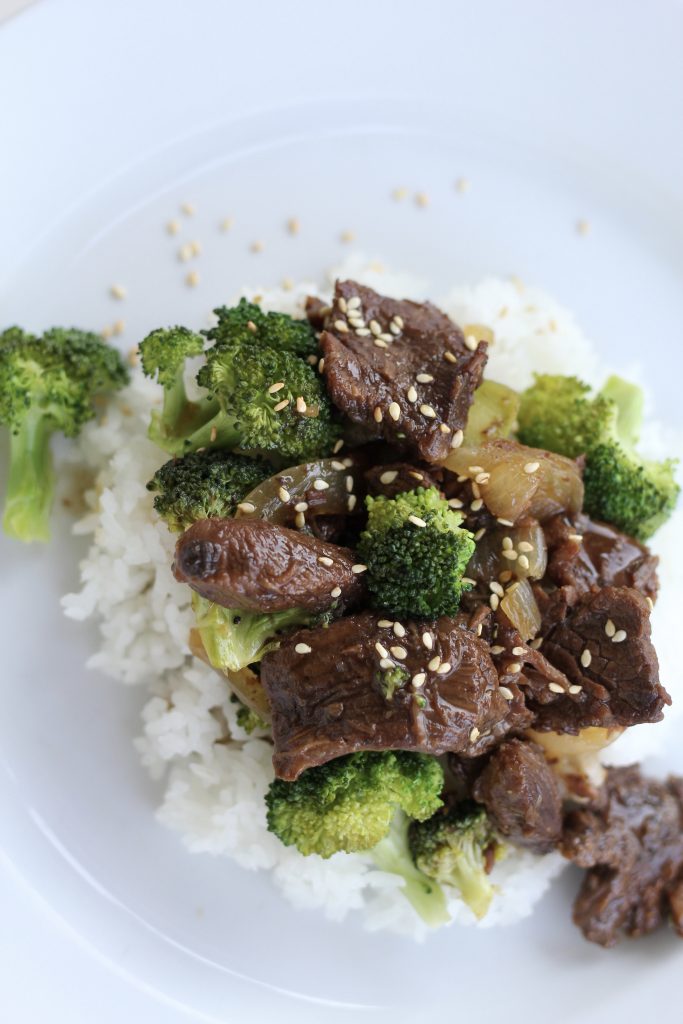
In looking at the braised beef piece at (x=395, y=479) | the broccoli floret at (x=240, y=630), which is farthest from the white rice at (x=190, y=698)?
the braised beef piece at (x=395, y=479)

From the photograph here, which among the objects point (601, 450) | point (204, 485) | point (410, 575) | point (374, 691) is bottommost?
point (374, 691)

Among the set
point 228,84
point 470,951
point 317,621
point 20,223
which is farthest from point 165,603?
point 228,84

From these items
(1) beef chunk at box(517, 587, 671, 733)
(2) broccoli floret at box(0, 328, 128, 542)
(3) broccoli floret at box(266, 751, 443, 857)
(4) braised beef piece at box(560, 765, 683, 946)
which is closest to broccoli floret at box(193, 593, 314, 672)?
(3) broccoli floret at box(266, 751, 443, 857)

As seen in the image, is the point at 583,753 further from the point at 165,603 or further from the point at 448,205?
the point at 448,205

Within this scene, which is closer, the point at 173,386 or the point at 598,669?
the point at 598,669

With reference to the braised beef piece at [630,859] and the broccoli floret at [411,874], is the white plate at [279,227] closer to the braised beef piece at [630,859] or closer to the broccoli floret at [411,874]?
the braised beef piece at [630,859]

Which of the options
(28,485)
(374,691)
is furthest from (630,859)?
(28,485)

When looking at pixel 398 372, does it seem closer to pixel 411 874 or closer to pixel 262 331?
pixel 262 331
